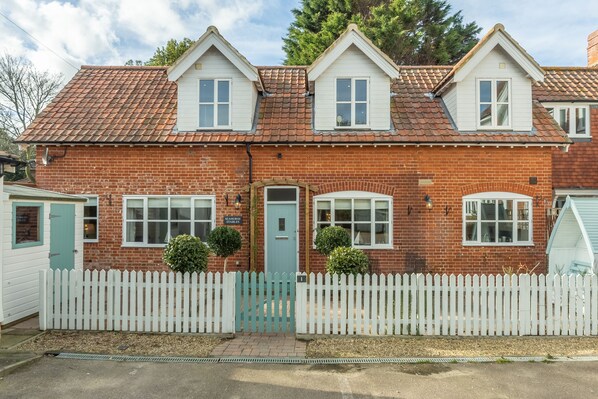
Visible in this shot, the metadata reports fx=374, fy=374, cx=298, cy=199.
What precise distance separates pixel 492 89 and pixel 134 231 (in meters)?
11.9

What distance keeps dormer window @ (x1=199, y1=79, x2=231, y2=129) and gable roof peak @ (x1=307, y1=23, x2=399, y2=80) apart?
107 inches

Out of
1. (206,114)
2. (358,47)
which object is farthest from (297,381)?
(358,47)

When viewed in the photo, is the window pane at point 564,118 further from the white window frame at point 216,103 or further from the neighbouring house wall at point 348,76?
the white window frame at point 216,103

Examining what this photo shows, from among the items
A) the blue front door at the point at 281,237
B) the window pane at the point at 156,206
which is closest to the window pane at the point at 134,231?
the window pane at the point at 156,206

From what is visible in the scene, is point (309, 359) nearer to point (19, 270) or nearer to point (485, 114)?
point (19, 270)

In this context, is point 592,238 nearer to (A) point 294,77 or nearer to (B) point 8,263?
(A) point 294,77

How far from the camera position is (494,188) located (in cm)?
1127

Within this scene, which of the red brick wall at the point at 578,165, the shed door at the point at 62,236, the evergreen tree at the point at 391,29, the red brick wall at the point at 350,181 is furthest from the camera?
the evergreen tree at the point at 391,29

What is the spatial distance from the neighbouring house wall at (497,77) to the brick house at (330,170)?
3cm

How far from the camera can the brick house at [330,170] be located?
1123 cm

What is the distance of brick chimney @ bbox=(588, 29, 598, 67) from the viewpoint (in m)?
16.2

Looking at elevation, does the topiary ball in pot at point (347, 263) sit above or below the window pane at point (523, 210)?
below

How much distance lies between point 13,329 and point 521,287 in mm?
9758

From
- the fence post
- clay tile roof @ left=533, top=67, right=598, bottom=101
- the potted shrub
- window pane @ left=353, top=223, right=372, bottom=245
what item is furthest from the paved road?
clay tile roof @ left=533, top=67, right=598, bottom=101
